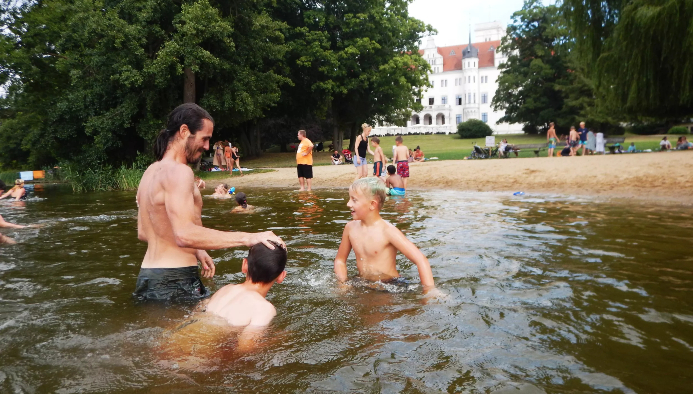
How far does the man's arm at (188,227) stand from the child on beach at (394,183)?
12.2 m

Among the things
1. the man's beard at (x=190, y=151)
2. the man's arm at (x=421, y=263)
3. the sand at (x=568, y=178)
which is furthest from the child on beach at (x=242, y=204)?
the sand at (x=568, y=178)

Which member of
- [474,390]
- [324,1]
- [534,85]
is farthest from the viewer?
[534,85]

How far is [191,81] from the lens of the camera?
28.8 metres

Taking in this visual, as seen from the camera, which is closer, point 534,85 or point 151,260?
point 151,260

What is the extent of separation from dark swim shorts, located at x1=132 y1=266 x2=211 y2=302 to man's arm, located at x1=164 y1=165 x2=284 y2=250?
0.56 metres

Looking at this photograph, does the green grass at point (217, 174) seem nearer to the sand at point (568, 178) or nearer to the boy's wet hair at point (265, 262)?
the sand at point (568, 178)

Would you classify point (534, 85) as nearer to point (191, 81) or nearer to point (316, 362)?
point (191, 81)

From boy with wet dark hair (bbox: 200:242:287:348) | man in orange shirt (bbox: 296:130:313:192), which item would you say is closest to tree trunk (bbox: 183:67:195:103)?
man in orange shirt (bbox: 296:130:313:192)

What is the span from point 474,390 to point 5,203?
1894 cm

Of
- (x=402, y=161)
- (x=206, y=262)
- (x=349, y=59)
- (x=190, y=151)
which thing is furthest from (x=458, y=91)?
(x=190, y=151)

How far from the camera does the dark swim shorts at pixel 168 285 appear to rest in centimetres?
450

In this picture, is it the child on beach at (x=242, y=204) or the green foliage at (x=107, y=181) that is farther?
the green foliage at (x=107, y=181)

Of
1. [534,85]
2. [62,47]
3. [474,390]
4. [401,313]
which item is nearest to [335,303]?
[401,313]

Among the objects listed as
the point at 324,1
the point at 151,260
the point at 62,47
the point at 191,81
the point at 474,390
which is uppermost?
the point at 324,1
